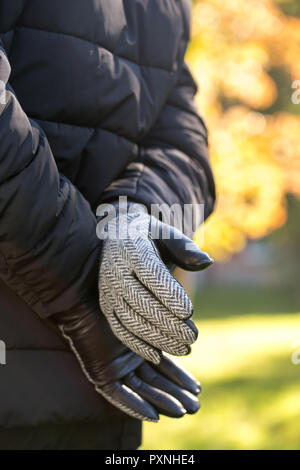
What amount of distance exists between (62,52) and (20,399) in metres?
0.67

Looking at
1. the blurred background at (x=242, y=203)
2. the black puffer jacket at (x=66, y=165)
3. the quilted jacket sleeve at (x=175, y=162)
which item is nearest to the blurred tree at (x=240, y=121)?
the blurred background at (x=242, y=203)

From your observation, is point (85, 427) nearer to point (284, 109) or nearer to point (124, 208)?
point (124, 208)

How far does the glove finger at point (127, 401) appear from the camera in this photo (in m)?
1.21

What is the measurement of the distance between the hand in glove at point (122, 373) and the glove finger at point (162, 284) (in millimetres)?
145

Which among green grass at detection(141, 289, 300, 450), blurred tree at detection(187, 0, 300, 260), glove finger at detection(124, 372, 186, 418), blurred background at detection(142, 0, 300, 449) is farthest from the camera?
blurred tree at detection(187, 0, 300, 260)

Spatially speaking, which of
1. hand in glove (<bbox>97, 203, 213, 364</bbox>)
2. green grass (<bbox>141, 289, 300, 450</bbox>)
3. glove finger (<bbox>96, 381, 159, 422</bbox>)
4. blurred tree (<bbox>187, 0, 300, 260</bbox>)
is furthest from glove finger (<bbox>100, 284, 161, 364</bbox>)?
blurred tree (<bbox>187, 0, 300, 260</bbox>)

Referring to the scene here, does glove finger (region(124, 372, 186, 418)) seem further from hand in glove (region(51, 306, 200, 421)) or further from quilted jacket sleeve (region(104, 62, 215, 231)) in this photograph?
quilted jacket sleeve (region(104, 62, 215, 231))

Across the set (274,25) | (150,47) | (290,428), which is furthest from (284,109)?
(150,47)

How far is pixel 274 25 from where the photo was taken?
7250 mm

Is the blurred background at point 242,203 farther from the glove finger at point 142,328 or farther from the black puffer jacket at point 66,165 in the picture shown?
the glove finger at point 142,328

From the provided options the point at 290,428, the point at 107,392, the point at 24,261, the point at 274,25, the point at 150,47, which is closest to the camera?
the point at 24,261

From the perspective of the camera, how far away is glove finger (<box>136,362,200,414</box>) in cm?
126

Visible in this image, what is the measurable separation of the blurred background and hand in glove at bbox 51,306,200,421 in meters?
2.64

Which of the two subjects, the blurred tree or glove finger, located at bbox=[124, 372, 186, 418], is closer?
glove finger, located at bbox=[124, 372, 186, 418]
